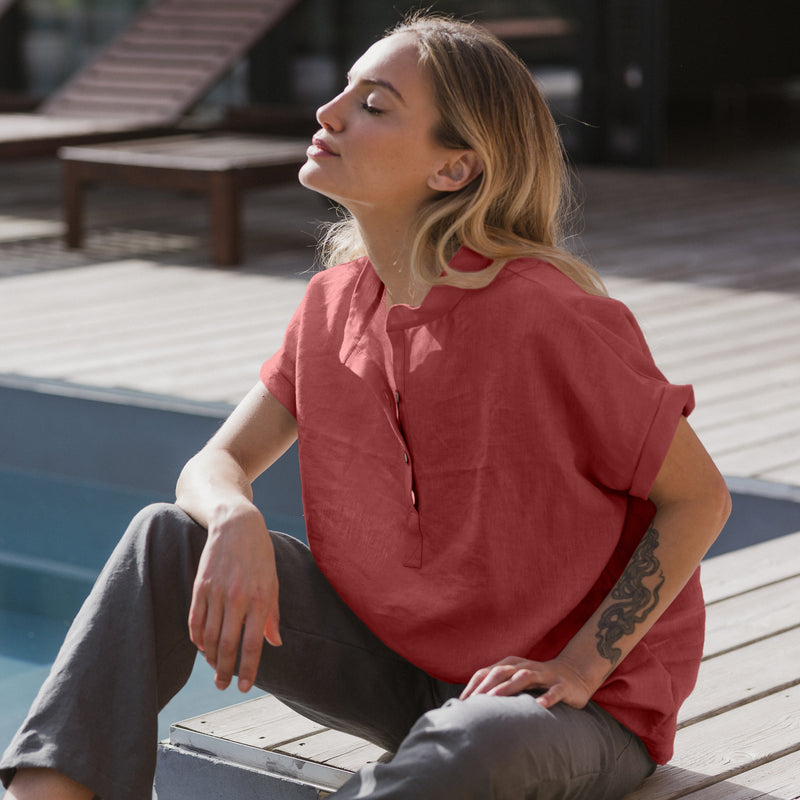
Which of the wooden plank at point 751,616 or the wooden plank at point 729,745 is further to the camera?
the wooden plank at point 751,616

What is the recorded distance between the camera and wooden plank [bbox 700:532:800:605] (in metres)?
2.43

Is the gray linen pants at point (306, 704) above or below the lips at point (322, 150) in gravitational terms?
below

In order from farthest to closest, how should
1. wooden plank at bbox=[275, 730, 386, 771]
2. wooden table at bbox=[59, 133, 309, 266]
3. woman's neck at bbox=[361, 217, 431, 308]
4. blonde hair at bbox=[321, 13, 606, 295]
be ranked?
wooden table at bbox=[59, 133, 309, 266] → wooden plank at bbox=[275, 730, 386, 771] → woman's neck at bbox=[361, 217, 431, 308] → blonde hair at bbox=[321, 13, 606, 295]

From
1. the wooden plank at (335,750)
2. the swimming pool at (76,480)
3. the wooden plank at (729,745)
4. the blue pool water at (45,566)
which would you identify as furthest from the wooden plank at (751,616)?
the swimming pool at (76,480)

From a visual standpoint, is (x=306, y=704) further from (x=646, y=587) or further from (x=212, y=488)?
(x=646, y=587)

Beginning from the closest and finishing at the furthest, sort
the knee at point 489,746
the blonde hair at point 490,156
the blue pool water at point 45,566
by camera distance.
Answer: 1. the knee at point 489,746
2. the blonde hair at point 490,156
3. the blue pool water at point 45,566

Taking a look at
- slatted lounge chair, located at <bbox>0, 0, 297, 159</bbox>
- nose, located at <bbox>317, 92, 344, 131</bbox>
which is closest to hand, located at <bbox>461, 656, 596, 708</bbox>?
nose, located at <bbox>317, 92, 344, 131</bbox>

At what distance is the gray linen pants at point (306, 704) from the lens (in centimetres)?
139

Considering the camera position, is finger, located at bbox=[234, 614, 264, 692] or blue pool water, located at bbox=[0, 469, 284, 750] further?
blue pool water, located at bbox=[0, 469, 284, 750]

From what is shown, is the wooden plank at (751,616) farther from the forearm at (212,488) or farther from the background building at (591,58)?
the background building at (591,58)

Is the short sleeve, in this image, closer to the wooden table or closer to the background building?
the wooden table

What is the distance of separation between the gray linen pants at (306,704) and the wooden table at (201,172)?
14.3 ft

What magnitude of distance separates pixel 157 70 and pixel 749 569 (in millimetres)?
6479

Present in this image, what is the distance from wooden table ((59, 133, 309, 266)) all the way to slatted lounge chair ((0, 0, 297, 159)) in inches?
29.9
